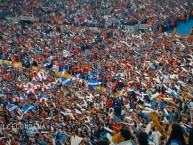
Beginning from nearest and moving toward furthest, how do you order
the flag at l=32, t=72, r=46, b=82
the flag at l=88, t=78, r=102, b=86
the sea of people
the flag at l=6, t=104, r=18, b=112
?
the sea of people → the flag at l=6, t=104, r=18, b=112 → the flag at l=88, t=78, r=102, b=86 → the flag at l=32, t=72, r=46, b=82

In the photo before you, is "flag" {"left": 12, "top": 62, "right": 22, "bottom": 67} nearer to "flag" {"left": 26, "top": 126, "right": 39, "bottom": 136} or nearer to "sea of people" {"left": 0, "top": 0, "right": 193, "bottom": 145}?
"sea of people" {"left": 0, "top": 0, "right": 193, "bottom": 145}

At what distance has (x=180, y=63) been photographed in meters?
21.1

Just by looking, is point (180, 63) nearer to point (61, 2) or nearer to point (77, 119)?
point (77, 119)

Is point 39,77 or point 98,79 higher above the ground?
point 98,79

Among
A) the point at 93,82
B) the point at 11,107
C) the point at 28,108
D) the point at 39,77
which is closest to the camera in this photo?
the point at 28,108

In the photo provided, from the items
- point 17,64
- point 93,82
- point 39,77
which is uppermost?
point 93,82

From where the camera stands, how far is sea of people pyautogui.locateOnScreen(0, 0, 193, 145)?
1215 centimetres

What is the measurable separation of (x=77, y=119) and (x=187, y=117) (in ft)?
16.7

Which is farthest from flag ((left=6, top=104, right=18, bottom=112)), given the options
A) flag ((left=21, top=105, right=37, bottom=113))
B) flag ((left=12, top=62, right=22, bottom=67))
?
flag ((left=12, top=62, right=22, bottom=67))

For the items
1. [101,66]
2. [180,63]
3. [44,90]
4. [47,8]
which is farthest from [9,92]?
[47,8]

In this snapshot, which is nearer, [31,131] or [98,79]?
[31,131]

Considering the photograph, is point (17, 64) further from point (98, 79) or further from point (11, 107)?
point (11, 107)

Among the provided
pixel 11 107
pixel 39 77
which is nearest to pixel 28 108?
pixel 11 107

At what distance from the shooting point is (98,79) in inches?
824
